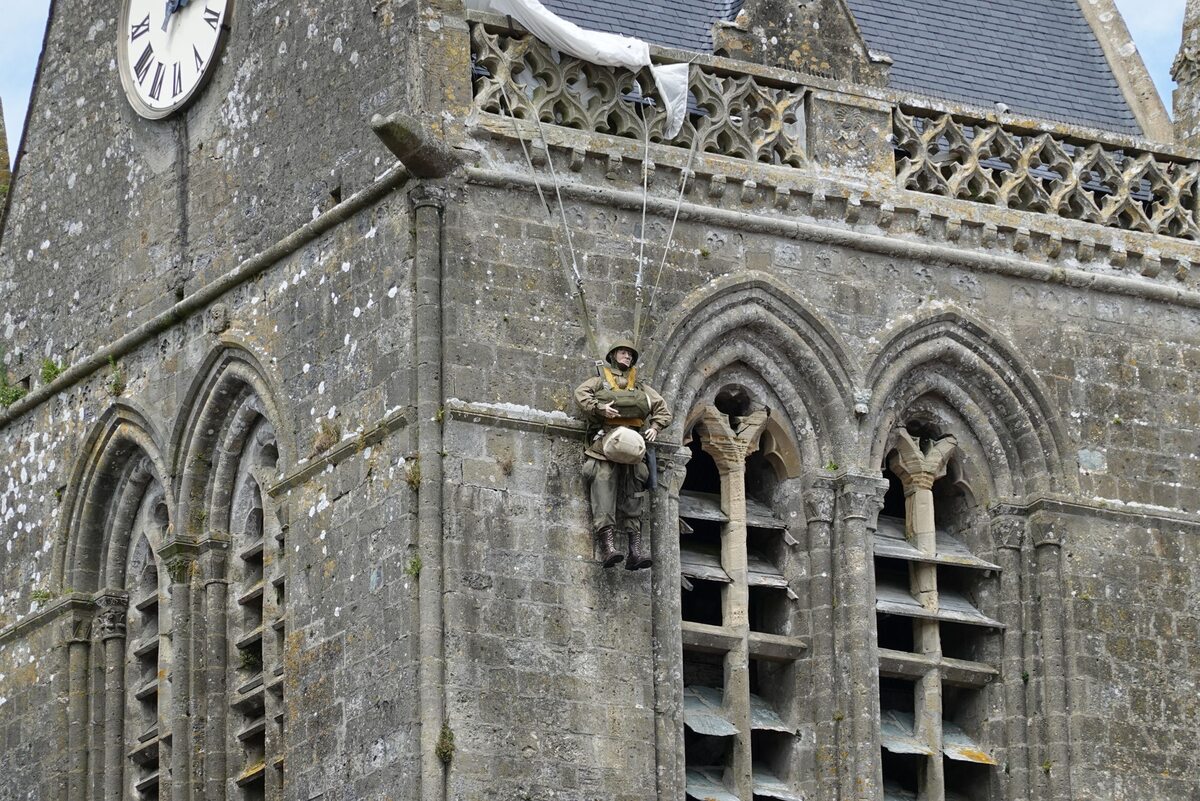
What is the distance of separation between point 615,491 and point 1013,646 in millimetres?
3498

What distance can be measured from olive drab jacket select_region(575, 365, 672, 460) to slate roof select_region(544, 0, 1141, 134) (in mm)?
3969

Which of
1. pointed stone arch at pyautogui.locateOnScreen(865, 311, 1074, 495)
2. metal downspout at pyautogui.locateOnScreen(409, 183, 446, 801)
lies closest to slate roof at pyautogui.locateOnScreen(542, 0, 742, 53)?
pointed stone arch at pyautogui.locateOnScreen(865, 311, 1074, 495)

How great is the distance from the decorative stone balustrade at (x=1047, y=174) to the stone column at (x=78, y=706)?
6.97 meters

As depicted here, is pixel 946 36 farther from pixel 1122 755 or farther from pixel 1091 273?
pixel 1122 755

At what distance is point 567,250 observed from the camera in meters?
27.9

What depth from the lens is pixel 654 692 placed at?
2711 cm

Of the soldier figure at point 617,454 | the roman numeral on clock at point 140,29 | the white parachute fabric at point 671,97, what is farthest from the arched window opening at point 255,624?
the roman numeral on clock at point 140,29

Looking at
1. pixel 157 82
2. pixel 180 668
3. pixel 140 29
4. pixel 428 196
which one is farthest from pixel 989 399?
pixel 140 29

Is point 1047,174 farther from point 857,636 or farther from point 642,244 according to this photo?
point 857,636

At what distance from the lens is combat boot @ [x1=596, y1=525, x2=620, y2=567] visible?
27000 millimetres

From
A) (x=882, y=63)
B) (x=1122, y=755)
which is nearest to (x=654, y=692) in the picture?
(x=1122, y=755)

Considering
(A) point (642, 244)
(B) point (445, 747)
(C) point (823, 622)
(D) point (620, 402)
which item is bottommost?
(B) point (445, 747)

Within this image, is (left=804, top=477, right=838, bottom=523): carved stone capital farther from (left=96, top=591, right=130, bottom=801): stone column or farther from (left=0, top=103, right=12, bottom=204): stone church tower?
(left=0, top=103, right=12, bottom=204): stone church tower

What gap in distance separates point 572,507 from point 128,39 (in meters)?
6.70
